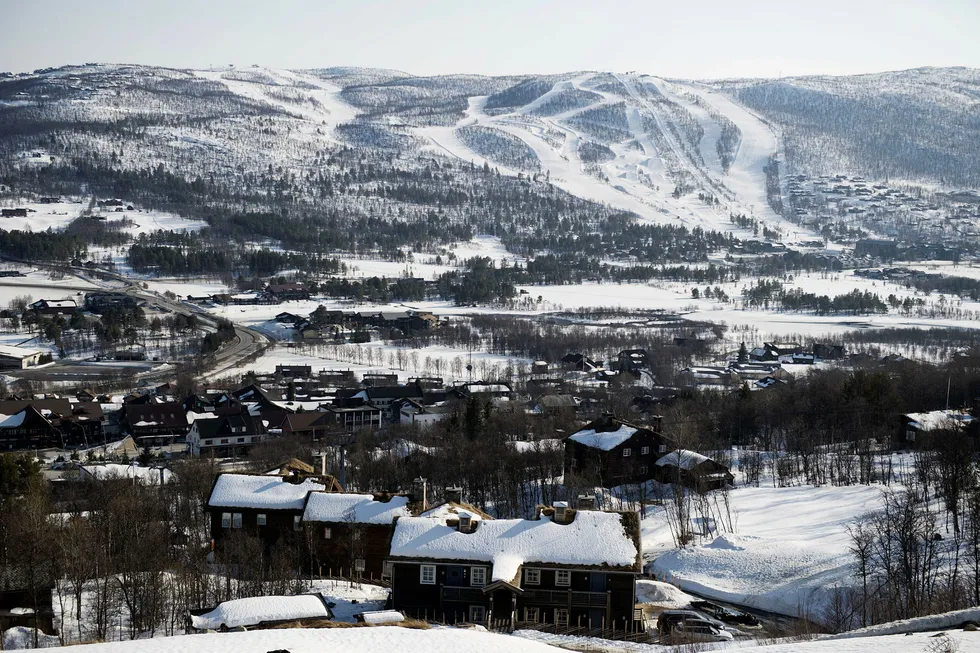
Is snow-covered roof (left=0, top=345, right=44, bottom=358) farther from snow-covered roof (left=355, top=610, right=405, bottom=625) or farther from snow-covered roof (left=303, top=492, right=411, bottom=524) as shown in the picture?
snow-covered roof (left=355, top=610, right=405, bottom=625)

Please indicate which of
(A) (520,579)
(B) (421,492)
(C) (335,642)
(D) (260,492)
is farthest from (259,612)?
(D) (260,492)

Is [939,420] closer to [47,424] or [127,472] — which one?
[127,472]

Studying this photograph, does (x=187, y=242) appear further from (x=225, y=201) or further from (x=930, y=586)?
(x=930, y=586)

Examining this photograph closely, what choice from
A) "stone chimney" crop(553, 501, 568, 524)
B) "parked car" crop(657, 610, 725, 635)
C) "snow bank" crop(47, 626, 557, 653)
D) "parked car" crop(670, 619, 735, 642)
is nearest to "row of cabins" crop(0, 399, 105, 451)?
"stone chimney" crop(553, 501, 568, 524)

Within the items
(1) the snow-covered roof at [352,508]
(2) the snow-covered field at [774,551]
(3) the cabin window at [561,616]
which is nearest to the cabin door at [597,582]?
(3) the cabin window at [561,616]

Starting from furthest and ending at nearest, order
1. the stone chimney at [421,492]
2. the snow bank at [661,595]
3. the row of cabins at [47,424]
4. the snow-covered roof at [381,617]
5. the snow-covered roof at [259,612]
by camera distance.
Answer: the row of cabins at [47,424] < the stone chimney at [421,492] < the snow bank at [661,595] < the snow-covered roof at [381,617] < the snow-covered roof at [259,612]

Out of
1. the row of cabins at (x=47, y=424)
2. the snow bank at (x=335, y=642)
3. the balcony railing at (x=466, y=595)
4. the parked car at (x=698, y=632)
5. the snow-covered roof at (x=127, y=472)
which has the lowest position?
the row of cabins at (x=47, y=424)

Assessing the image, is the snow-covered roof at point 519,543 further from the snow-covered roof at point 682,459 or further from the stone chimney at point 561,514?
the snow-covered roof at point 682,459

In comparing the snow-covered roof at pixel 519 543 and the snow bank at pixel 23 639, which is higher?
the snow-covered roof at pixel 519 543
